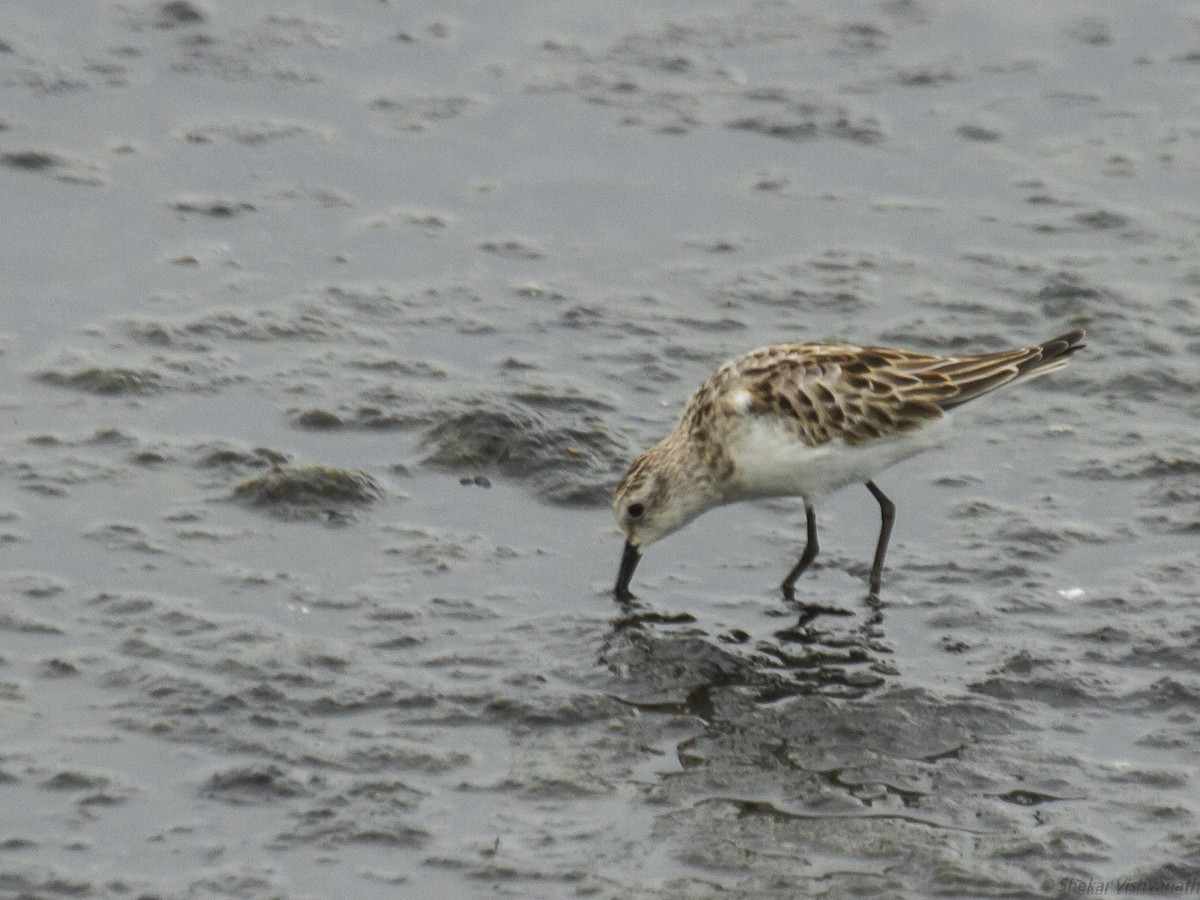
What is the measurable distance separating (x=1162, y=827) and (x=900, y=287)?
4990 millimetres

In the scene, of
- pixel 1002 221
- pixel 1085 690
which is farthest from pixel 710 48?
pixel 1085 690

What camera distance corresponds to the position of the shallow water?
691cm

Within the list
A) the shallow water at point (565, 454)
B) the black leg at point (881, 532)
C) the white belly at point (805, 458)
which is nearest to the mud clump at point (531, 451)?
the shallow water at point (565, 454)

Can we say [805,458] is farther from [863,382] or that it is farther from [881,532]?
[881,532]

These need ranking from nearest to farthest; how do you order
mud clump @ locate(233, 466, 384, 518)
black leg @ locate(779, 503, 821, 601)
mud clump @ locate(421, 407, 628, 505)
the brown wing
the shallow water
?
the shallow water, the brown wing, black leg @ locate(779, 503, 821, 601), mud clump @ locate(233, 466, 384, 518), mud clump @ locate(421, 407, 628, 505)

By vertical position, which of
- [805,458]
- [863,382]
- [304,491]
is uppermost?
[863,382]

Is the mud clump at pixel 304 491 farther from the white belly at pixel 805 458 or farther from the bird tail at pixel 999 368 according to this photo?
the bird tail at pixel 999 368

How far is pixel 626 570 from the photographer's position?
8.66 metres

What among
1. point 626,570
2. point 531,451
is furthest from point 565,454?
point 626,570

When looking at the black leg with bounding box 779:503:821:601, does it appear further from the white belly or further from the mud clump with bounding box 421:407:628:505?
the mud clump with bounding box 421:407:628:505

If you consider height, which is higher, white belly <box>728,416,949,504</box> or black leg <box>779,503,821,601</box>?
white belly <box>728,416,949,504</box>

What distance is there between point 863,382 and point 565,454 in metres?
1.66

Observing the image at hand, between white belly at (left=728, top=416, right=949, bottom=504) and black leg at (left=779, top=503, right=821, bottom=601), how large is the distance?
0.08 metres

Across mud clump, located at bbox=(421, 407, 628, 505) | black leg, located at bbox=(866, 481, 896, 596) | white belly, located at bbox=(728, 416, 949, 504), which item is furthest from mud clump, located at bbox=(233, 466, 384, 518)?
black leg, located at bbox=(866, 481, 896, 596)
